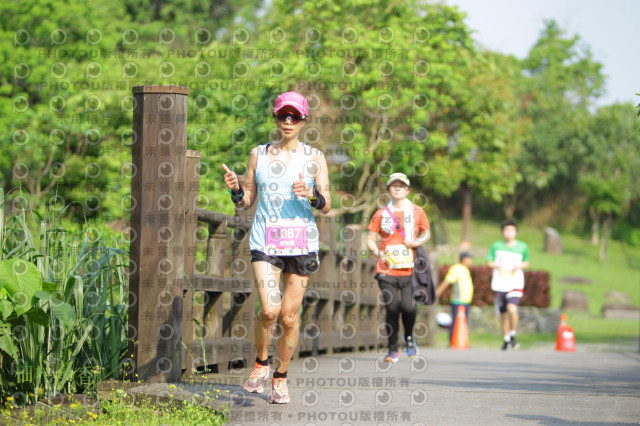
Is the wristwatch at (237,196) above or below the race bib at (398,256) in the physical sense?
above

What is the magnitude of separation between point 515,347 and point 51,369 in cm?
961

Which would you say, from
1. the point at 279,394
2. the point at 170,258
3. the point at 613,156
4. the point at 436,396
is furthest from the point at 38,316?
the point at 613,156

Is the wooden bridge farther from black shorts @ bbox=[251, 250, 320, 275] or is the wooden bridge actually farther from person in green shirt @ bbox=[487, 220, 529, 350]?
person in green shirt @ bbox=[487, 220, 529, 350]

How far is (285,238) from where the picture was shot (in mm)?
5156

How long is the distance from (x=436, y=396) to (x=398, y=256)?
3383 millimetres

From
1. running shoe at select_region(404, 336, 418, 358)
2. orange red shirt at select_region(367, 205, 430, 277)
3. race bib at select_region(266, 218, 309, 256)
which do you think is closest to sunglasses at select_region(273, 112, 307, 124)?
race bib at select_region(266, 218, 309, 256)

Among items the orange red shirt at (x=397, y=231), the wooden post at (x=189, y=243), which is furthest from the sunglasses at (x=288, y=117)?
the orange red shirt at (x=397, y=231)

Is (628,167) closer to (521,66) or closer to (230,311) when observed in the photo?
(521,66)

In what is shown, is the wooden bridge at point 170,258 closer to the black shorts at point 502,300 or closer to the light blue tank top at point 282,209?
the light blue tank top at point 282,209

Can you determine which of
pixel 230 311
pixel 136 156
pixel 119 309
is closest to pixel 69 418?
pixel 119 309

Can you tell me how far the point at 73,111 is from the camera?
20828 millimetres

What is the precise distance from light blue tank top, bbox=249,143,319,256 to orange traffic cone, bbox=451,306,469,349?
11196 mm

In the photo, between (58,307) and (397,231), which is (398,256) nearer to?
(397,231)

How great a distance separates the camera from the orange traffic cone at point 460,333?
52.4 feet
